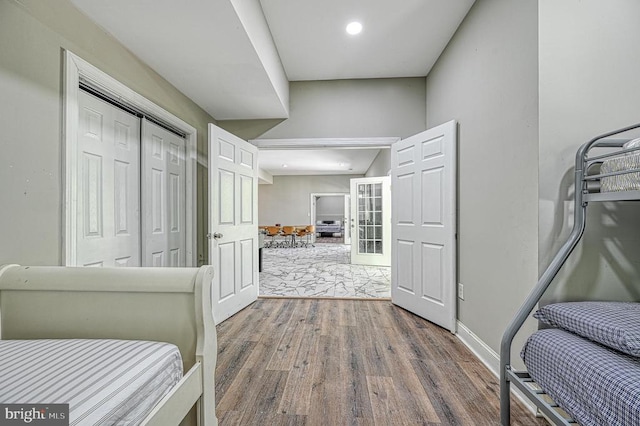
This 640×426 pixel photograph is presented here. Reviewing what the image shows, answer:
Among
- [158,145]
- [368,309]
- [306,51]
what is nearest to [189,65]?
[158,145]

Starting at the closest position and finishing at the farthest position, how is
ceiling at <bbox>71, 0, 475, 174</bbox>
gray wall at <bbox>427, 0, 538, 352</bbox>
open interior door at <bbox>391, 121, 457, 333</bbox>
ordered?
→ gray wall at <bbox>427, 0, 538, 352</bbox>, ceiling at <bbox>71, 0, 475, 174</bbox>, open interior door at <bbox>391, 121, 457, 333</bbox>

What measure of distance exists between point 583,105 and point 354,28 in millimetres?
1757

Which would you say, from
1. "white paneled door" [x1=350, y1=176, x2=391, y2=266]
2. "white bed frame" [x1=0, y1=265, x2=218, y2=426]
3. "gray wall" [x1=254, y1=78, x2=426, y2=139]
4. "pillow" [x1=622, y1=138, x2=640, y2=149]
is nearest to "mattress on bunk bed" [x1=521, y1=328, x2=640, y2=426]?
"pillow" [x1=622, y1=138, x2=640, y2=149]

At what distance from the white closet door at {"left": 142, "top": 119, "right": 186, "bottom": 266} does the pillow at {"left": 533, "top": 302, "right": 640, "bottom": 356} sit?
9.02ft

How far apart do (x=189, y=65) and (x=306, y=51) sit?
3.67 ft

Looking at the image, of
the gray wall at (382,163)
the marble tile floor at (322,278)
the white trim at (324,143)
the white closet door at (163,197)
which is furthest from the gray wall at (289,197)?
the white closet door at (163,197)

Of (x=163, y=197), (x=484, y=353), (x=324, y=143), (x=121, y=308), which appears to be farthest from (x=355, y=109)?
(x=121, y=308)

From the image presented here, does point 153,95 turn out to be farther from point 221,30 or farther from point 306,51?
point 306,51

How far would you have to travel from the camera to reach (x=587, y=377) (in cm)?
93

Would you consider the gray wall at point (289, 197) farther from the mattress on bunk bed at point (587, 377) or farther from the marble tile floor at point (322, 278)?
the mattress on bunk bed at point (587, 377)

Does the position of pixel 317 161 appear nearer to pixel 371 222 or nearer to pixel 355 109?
pixel 371 222

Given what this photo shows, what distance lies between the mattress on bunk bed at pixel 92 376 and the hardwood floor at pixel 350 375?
71 cm

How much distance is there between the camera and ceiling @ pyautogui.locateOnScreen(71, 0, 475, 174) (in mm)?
1637

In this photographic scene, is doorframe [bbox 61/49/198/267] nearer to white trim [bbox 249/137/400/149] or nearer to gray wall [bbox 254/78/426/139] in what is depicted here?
white trim [bbox 249/137/400/149]
